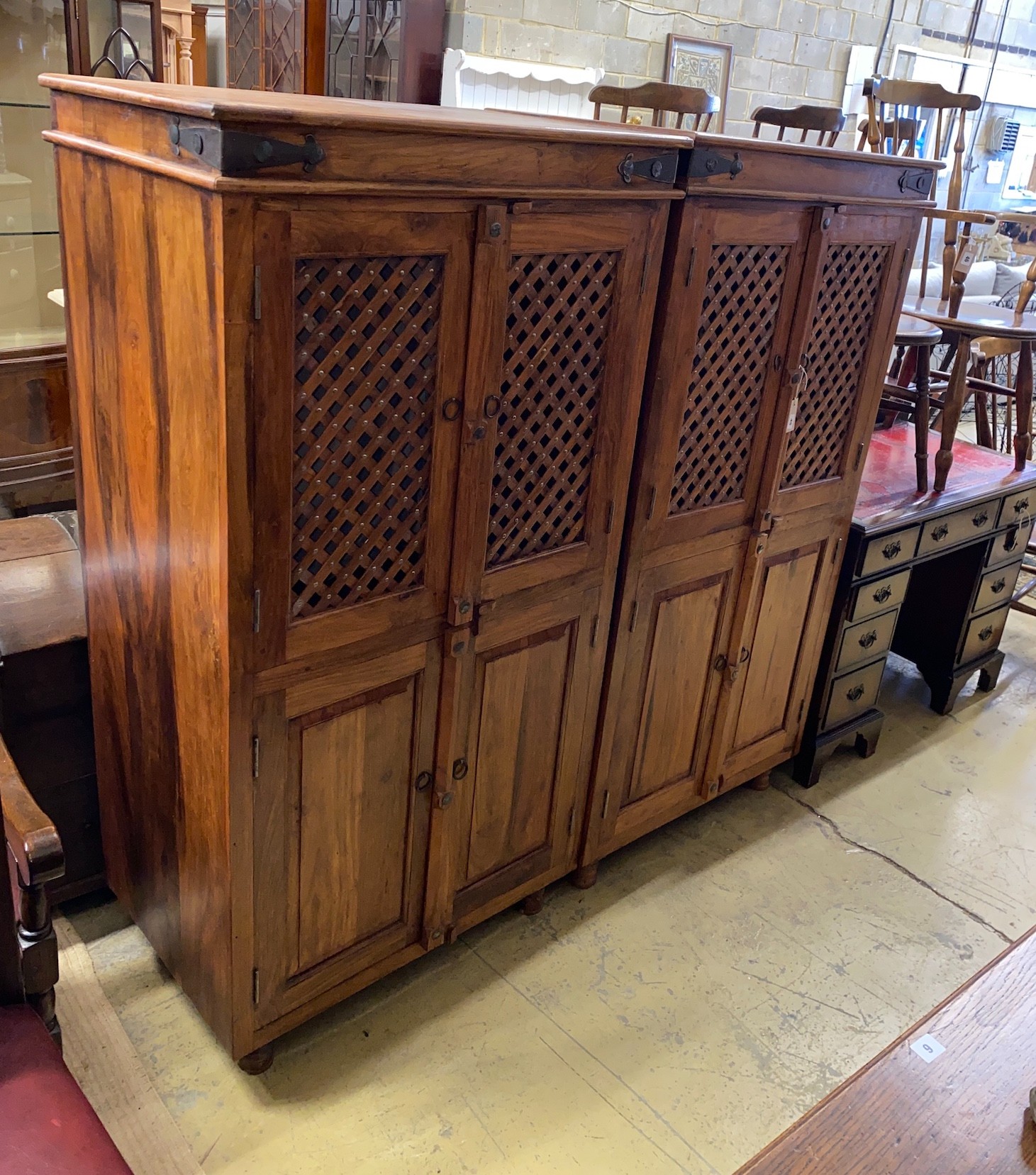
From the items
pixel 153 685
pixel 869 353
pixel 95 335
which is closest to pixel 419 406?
pixel 95 335

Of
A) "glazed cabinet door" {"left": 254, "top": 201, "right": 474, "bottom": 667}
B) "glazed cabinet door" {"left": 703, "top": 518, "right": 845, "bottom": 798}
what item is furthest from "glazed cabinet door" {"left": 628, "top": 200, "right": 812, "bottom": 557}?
"glazed cabinet door" {"left": 254, "top": 201, "right": 474, "bottom": 667}

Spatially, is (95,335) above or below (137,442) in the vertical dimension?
above

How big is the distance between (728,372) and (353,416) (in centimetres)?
93

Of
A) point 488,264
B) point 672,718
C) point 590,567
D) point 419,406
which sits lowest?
point 672,718

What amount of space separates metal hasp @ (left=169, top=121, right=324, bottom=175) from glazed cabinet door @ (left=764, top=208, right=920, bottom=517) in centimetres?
121

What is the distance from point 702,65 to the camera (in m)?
4.46

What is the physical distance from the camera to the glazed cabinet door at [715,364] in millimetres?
1919

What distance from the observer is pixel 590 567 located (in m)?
2.02

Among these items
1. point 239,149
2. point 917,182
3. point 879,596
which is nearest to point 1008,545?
point 879,596

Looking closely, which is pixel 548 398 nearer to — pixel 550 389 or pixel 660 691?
pixel 550 389

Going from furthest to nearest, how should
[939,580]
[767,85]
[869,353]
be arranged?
[767,85] → [939,580] → [869,353]

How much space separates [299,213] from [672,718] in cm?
152

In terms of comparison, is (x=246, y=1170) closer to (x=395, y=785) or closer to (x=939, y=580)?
(x=395, y=785)

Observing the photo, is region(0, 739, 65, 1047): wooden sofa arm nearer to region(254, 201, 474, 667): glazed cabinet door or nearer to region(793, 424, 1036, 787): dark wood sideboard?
region(254, 201, 474, 667): glazed cabinet door
